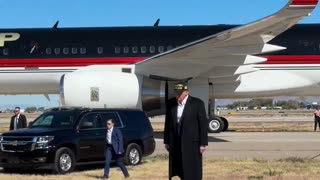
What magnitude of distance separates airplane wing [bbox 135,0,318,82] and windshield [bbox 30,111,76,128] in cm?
605

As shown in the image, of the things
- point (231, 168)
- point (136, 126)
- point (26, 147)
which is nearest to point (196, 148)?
point (231, 168)

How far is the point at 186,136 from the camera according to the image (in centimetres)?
854

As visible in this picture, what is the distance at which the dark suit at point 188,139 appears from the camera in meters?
8.48

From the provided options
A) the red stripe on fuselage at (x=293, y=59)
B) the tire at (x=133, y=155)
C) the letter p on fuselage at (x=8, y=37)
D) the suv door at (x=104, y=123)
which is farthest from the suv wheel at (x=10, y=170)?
the red stripe on fuselage at (x=293, y=59)

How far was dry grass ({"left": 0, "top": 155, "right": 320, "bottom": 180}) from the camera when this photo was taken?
1155 centimetres

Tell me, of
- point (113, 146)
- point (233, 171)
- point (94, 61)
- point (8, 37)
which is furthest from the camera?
point (8, 37)

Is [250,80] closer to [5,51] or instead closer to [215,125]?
[215,125]

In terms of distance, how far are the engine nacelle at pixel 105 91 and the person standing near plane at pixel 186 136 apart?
11.4 meters

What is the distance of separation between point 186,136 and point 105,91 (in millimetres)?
11684

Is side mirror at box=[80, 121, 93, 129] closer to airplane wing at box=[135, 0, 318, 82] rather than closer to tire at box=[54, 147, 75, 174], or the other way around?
tire at box=[54, 147, 75, 174]

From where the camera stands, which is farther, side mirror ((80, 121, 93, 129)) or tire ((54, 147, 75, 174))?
side mirror ((80, 121, 93, 129))

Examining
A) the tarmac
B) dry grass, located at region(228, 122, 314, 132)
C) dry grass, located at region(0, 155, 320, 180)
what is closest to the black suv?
dry grass, located at region(0, 155, 320, 180)

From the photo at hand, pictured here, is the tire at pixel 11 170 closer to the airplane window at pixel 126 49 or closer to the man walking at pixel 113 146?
the man walking at pixel 113 146

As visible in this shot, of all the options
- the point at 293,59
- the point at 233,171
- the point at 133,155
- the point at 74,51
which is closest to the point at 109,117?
the point at 133,155
